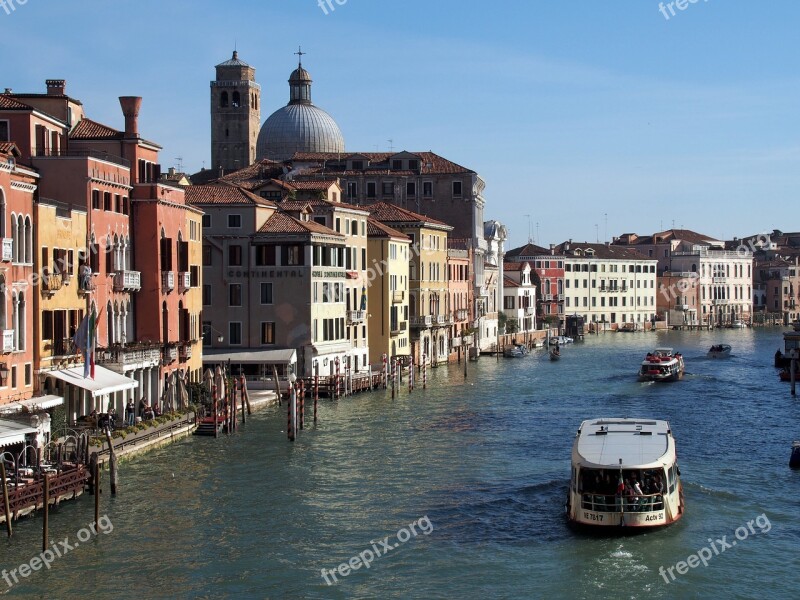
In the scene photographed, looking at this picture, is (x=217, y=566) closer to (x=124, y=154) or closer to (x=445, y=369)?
(x=124, y=154)

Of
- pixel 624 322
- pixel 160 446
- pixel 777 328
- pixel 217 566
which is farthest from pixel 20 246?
pixel 777 328

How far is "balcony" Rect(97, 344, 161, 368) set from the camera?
3150 cm

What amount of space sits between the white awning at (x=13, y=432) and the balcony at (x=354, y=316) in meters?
25.0

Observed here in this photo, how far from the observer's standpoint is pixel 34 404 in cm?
2639

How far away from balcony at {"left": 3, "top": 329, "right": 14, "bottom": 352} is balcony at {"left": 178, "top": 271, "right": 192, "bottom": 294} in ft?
35.3

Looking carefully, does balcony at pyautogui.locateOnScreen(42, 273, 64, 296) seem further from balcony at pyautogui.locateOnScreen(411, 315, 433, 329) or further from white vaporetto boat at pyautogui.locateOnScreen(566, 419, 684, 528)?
balcony at pyautogui.locateOnScreen(411, 315, 433, 329)

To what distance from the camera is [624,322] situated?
352ft

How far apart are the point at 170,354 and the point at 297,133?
4405 cm

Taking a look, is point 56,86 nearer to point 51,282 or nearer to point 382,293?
point 51,282

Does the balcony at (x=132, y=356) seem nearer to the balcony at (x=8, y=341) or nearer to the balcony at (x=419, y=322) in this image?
the balcony at (x=8, y=341)

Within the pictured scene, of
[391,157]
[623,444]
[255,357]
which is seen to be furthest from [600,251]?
[623,444]

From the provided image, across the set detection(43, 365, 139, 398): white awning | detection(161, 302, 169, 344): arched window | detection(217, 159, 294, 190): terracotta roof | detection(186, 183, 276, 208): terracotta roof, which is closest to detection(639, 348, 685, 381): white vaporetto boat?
detection(186, 183, 276, 208): terracotta roof

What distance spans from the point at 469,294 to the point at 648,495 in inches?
1879

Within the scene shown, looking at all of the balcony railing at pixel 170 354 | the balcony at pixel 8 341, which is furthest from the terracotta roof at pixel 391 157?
the balcony at pixel 8 341
